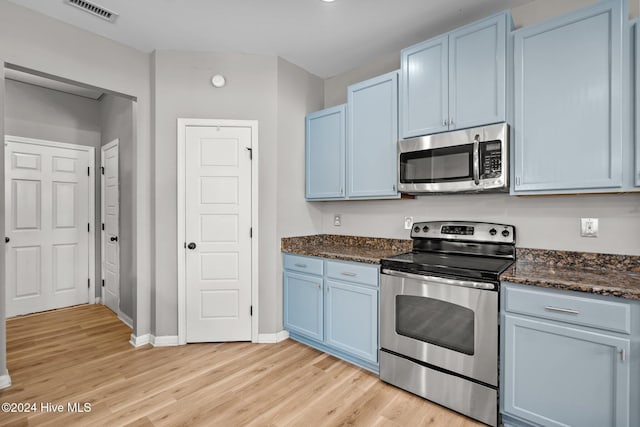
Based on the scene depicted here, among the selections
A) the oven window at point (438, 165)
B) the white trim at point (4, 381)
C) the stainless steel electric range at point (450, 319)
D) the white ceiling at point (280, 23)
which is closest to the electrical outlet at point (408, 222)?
the stainless steel electric range at point (450, 319)

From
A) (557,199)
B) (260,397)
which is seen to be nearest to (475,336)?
(557,199)

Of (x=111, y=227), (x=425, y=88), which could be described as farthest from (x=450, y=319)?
(x=111, y=227)

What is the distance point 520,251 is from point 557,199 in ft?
1.41

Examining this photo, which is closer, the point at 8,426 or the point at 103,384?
the point at 8,426

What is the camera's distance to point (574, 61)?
186cm

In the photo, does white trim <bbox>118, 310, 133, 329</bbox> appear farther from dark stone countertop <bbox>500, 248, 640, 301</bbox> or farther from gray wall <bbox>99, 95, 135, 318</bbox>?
dark stone countertop <bbox>500, 248, 640, 301</bbox>

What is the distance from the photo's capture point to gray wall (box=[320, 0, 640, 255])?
77.1 inches

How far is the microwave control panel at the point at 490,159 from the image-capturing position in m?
2.08

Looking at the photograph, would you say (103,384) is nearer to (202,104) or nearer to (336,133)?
(202,104)

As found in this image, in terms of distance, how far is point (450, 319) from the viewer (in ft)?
6.64

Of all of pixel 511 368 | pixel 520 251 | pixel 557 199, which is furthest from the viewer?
pixel 520 251

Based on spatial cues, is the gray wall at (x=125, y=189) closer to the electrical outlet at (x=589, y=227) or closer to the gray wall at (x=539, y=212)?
the gray wall at (x=539, y=212)

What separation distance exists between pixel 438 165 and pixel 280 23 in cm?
169

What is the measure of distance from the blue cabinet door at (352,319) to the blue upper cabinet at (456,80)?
1.35 meters
